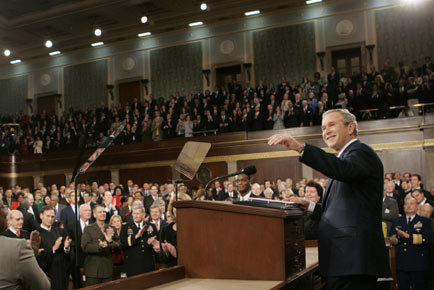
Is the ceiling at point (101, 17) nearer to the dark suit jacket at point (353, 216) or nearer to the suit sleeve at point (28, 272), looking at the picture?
the dark suit jacket at point (353, 216)

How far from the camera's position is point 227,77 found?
1844 cm

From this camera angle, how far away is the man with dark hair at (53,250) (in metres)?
5.12

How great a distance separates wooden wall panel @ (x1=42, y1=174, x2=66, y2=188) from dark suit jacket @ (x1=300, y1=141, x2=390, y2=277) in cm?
1475

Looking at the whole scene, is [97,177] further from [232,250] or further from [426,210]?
[232,250]

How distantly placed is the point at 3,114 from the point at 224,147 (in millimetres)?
13155

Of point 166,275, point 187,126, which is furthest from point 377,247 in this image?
point 187,126

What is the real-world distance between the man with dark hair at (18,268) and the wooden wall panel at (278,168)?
11135 mm

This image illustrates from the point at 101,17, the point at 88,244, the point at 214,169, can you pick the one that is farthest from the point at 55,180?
the point at 88,244

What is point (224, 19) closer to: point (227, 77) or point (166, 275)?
point (227, 77)

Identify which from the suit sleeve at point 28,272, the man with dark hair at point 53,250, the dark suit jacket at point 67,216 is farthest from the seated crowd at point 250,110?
the suit sleeve at point 28,272

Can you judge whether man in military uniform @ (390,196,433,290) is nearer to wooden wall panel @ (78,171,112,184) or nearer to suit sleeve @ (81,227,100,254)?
suit sleeve @ (81,227,100,254)

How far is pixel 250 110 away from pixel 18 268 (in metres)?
11.2

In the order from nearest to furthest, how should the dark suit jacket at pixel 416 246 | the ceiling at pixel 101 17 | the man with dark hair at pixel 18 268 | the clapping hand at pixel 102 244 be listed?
the man with dark hair at pixel 18 268, the clapping hand at pixel 102 244, the dark suit jacket at pixel 416 246, the ceiling at pixel 101 17

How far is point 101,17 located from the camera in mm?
18016
